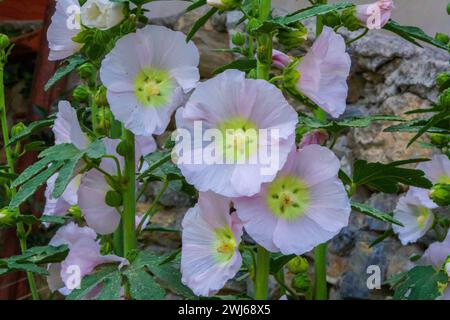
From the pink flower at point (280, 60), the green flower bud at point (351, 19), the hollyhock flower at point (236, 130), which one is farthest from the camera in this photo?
the green flower bud at point (351, 19)

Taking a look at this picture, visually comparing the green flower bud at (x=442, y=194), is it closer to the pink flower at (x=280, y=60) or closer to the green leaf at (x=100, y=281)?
the pink flower at (x=280, y=60)

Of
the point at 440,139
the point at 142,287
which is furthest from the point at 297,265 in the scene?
the point at 440,139

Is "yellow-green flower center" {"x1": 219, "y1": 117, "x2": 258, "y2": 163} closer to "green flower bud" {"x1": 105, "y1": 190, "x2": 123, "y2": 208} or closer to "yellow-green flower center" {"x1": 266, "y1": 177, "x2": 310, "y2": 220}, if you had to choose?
"yellow-green flower center" {"x1": 266, "y1": 177, "x2": 310, "y2": 220}

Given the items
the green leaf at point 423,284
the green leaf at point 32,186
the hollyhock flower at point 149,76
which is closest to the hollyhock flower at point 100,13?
the hollyhock flower at point 149,76

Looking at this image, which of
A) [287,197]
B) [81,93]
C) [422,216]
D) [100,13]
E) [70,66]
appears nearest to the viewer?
[287,197]

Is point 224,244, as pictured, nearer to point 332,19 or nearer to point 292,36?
point 292,36

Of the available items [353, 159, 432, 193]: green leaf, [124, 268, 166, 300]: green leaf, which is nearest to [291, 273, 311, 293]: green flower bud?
[353, 159, 432, 193]: green leaf
